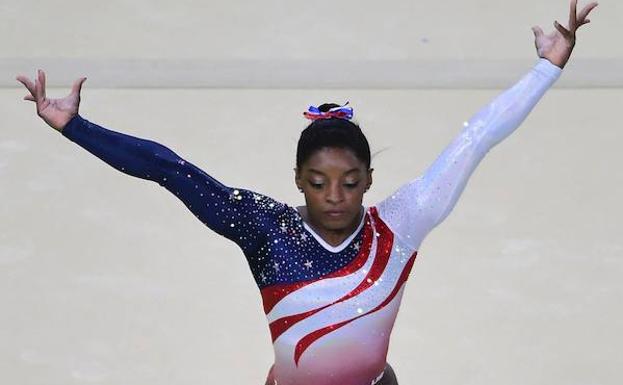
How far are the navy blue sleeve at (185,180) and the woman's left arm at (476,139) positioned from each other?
Result: 0.31 m

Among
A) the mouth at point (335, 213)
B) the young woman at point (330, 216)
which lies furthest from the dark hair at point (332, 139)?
the mouth at point (335, 213)

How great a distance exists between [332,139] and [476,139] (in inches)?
12.1

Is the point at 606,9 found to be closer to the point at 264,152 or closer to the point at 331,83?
the point at 331,83

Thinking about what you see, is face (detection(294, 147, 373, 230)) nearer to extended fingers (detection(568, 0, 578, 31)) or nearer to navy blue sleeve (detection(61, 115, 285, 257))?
navy blue sleeve (detection(61, 115, 285, 257))

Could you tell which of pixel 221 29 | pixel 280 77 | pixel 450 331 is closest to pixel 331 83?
pixel 280 77

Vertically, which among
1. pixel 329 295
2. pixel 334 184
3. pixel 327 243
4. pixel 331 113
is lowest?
pixel 329 295

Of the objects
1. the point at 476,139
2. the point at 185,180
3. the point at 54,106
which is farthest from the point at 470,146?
the point at 54,106

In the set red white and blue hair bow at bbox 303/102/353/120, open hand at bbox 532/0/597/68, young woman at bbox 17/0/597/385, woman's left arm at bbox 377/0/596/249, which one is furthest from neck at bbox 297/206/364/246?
open hand at bbox 532/0/597/68

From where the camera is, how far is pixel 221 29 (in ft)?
23.6

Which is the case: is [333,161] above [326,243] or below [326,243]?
above

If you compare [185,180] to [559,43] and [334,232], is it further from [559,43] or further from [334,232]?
[559,43]

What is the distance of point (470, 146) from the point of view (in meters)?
3.47

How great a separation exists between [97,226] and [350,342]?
87.2 inches

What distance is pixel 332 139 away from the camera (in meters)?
3.44
